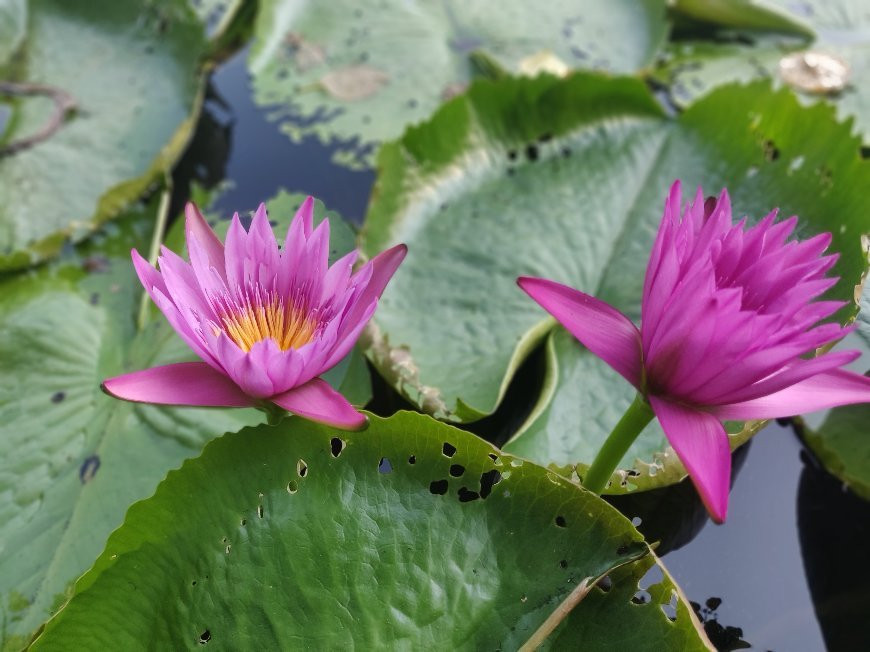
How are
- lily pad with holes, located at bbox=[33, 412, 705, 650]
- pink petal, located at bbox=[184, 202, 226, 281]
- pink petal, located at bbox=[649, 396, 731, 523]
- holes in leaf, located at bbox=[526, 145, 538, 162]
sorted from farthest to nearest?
holes in leaf, located at bbox=[526, 145, 538, 162], pink petal, located at bbox=[184, 202, 226, 281], lily pad with holes, located at bbox=[33, 412, 705, 650], pink petal, located at bbox=[649, 396, 731, 523]

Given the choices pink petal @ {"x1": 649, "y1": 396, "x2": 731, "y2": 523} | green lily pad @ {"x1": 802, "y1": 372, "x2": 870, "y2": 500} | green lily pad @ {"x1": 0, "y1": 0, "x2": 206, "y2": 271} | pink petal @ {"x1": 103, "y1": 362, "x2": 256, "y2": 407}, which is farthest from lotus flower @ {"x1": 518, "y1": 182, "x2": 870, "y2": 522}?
green lily pad @ {"x1": 0, "y1": 0, "x2": 206, "y2": 271}

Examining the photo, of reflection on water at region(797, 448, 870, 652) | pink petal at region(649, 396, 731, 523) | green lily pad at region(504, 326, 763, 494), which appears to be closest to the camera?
pink petal at region(649, 396, 731, 523)

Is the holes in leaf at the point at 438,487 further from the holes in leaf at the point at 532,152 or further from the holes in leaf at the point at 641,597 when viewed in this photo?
the holes in leaf at the point at 532,152

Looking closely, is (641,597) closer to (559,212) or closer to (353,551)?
(353,551)

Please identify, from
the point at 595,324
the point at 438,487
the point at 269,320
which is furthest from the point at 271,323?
the point at 595,324

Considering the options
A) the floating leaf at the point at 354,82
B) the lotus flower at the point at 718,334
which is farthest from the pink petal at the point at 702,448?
the floating leaf at the point at 354,82

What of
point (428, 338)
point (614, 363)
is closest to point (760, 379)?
point (614, 363)

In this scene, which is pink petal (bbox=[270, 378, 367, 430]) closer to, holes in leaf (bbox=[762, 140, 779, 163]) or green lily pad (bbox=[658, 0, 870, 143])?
holes in leaf (bbox=[762, 140, 779, 163])
